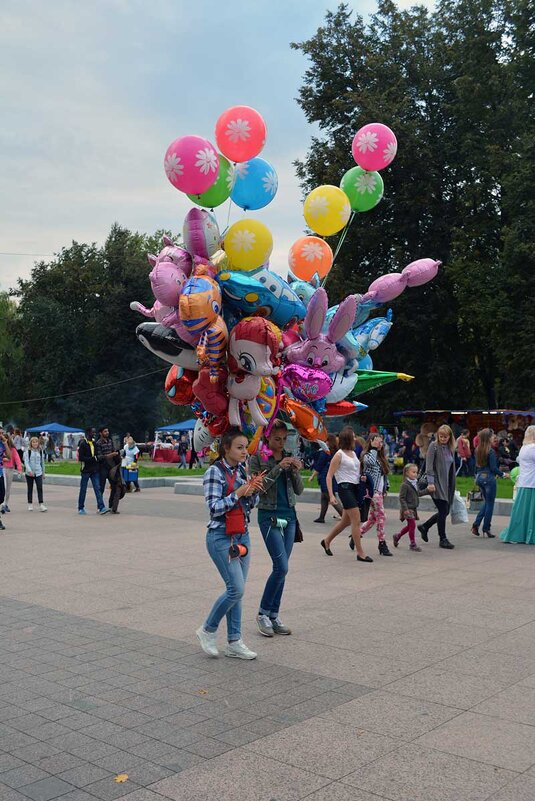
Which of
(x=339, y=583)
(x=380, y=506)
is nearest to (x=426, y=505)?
(x=380, y=506)

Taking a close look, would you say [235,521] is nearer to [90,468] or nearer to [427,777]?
[427,777]

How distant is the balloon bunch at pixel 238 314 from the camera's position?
31.6 feet

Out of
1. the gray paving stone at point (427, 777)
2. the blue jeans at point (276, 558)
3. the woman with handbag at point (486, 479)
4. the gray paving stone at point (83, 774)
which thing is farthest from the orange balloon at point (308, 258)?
the gray paving stone at point (83, 774)

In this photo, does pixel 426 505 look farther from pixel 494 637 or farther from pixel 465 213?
pixel 465 213

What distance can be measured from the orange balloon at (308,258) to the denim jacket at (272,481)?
18.5 feet

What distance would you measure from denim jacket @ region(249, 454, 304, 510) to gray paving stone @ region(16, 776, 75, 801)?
3.11 meters

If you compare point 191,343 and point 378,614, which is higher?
point 191,343

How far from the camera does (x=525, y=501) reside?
1243 cm

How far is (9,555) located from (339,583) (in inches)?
194

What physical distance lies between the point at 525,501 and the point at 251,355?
5321 millimetres

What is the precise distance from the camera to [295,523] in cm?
709

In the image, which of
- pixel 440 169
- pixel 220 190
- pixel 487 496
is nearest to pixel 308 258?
pixel 220 190

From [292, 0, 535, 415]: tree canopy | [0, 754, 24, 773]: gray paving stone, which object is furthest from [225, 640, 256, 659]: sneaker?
[292, 0, 535, 415]: tree canopy

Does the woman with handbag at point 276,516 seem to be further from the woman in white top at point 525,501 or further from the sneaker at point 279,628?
the woman in white top at point 525,501
